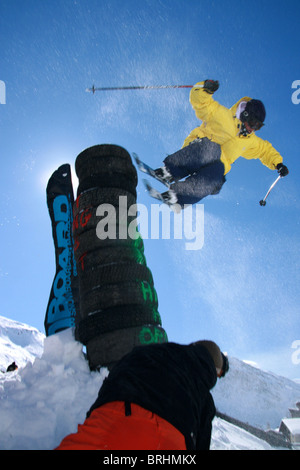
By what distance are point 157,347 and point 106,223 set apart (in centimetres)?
250

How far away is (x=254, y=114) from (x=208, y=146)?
1462 mm

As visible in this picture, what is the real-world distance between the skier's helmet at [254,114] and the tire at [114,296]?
587 centimetres

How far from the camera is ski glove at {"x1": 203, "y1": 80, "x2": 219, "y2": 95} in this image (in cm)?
734

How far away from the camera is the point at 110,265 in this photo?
12.3 feet

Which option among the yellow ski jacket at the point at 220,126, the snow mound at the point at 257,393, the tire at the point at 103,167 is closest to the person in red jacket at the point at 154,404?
the tire at the point at 103,167

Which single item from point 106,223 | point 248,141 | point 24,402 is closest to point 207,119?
point 248,141

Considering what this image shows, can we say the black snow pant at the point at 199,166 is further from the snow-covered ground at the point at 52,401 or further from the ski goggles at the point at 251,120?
the snow-covered ground at the point at 52,401

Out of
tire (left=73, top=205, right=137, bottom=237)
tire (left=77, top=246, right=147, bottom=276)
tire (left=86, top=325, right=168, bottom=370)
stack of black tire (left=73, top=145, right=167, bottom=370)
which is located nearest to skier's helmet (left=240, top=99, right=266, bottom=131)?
stack of black tire (left=73, top=145, right=167, bottom=370)

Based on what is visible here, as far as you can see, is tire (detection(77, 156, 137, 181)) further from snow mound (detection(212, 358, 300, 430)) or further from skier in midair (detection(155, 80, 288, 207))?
Result: snow mound (detection(212, 358, 300, 430))

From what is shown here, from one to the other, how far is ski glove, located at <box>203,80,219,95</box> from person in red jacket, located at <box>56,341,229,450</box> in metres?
7.08

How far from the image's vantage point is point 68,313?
4.70 m

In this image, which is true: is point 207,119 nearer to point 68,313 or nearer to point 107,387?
point 68,313

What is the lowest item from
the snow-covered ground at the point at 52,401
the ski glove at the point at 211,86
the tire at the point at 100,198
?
the snow-covered ground at the point at 52,401

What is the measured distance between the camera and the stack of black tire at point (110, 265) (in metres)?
3.45
